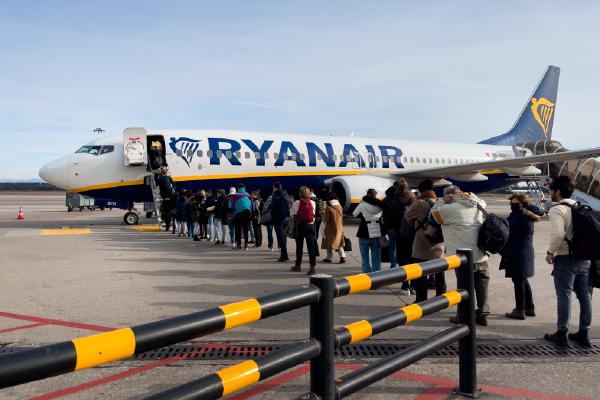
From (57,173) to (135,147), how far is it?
274 centimetres

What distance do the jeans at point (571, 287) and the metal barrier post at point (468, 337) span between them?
1.86 m

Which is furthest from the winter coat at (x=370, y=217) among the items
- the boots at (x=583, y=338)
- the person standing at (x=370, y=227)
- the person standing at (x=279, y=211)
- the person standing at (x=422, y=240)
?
the boots at (x=583, y=338)

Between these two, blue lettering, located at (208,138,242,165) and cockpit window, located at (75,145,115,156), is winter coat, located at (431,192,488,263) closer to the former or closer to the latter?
blue lettering, located at (208,138,242,165)

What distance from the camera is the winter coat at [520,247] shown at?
233 inches

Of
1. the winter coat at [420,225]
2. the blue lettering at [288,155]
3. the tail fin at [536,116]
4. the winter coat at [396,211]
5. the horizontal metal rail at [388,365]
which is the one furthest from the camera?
the tail fin at [536,116]

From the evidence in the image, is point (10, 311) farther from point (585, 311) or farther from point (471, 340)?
point (585, 311)

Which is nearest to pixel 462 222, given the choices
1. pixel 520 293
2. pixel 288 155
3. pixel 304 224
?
pixel 520 293

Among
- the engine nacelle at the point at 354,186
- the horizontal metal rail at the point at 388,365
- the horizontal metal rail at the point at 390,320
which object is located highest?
the engine nacelle at the point at 354,186

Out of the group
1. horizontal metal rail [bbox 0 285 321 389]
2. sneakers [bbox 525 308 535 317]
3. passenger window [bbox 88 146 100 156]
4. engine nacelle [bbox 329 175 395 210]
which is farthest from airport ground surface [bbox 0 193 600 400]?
engine nacelle [bbox 329 175 395 210]

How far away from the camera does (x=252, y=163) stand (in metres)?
17.6

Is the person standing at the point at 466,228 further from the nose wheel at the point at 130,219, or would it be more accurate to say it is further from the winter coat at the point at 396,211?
the nose wheel at the point at 130,219

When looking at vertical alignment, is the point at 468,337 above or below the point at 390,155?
below

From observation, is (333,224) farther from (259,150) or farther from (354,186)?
(259,150)

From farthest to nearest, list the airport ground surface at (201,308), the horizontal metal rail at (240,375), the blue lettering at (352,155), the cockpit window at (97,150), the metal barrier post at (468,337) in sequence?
the blue lettering at (352,155)
the cockpit window at (97,150)
the airport ground surface at (201,308)
the metal barrier post at (468,337)
the horizontal metal rail at (240,375)
